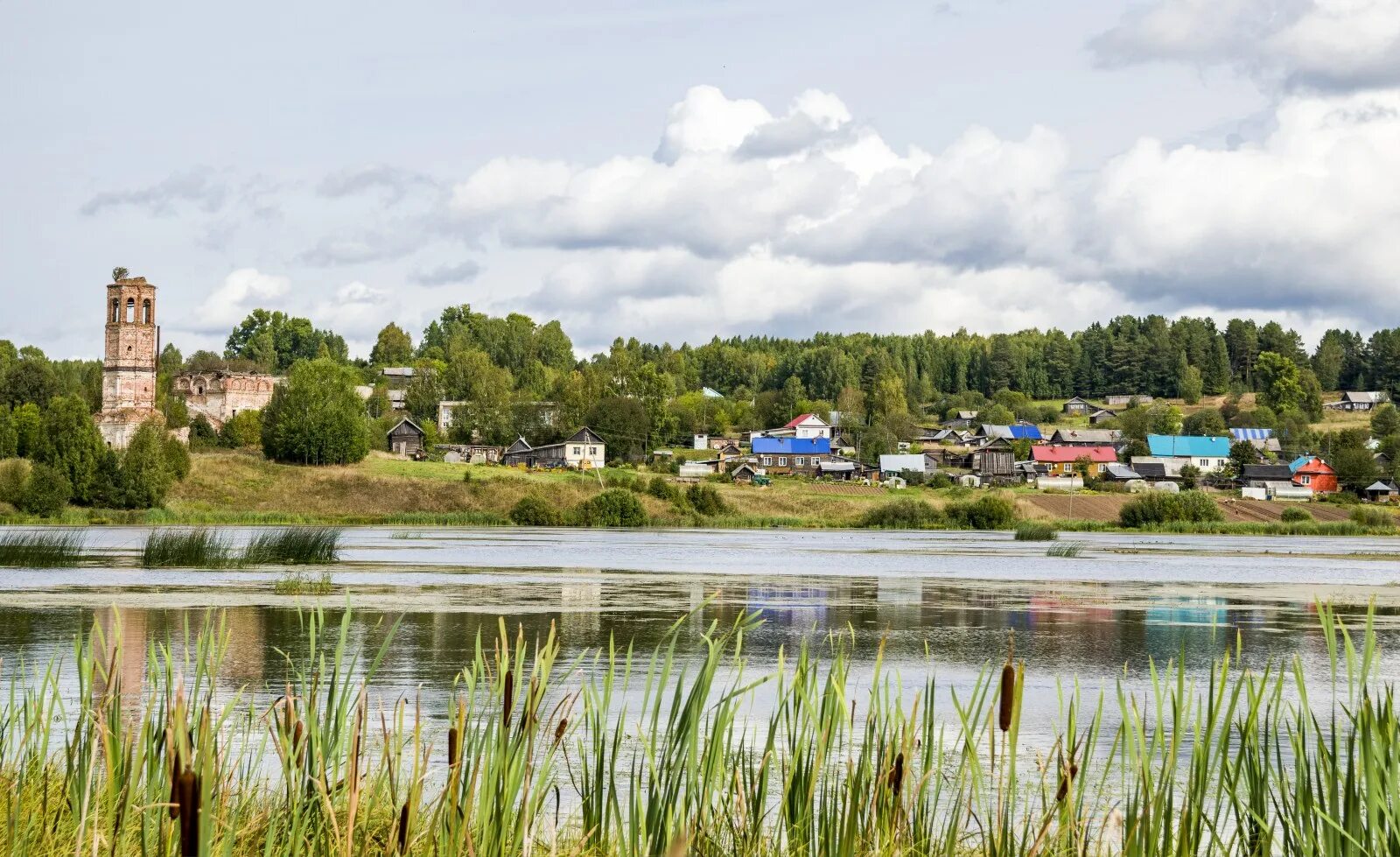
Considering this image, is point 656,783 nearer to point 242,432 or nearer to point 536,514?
point 536,514

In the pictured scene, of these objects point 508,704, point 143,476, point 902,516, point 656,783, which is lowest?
point 902,516

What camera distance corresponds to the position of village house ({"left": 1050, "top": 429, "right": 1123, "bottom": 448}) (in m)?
159

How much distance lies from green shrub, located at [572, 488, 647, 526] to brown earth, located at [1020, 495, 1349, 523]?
2604 centimetres

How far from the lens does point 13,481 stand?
68625 millimetres

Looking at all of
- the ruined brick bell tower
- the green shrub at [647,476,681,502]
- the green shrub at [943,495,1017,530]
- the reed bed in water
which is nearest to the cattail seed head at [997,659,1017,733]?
the reed bed in water

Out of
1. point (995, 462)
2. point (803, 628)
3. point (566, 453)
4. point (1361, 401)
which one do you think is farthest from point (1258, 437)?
point (803, 628)

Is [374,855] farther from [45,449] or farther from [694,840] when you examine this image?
[45,449]

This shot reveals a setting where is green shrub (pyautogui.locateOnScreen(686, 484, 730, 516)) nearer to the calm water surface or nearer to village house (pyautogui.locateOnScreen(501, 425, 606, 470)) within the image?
village house (pyautogui.locateOnScreen(501, 425, 606, 470))

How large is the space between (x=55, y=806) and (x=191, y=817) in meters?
4.98

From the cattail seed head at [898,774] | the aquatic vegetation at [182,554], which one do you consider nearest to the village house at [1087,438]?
the aquatic vegetation at [182,554]

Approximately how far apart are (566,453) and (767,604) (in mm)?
96176

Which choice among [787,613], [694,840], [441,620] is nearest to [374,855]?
[694,840]

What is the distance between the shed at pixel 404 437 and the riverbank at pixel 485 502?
81.9 feet

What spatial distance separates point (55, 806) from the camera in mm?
7207
